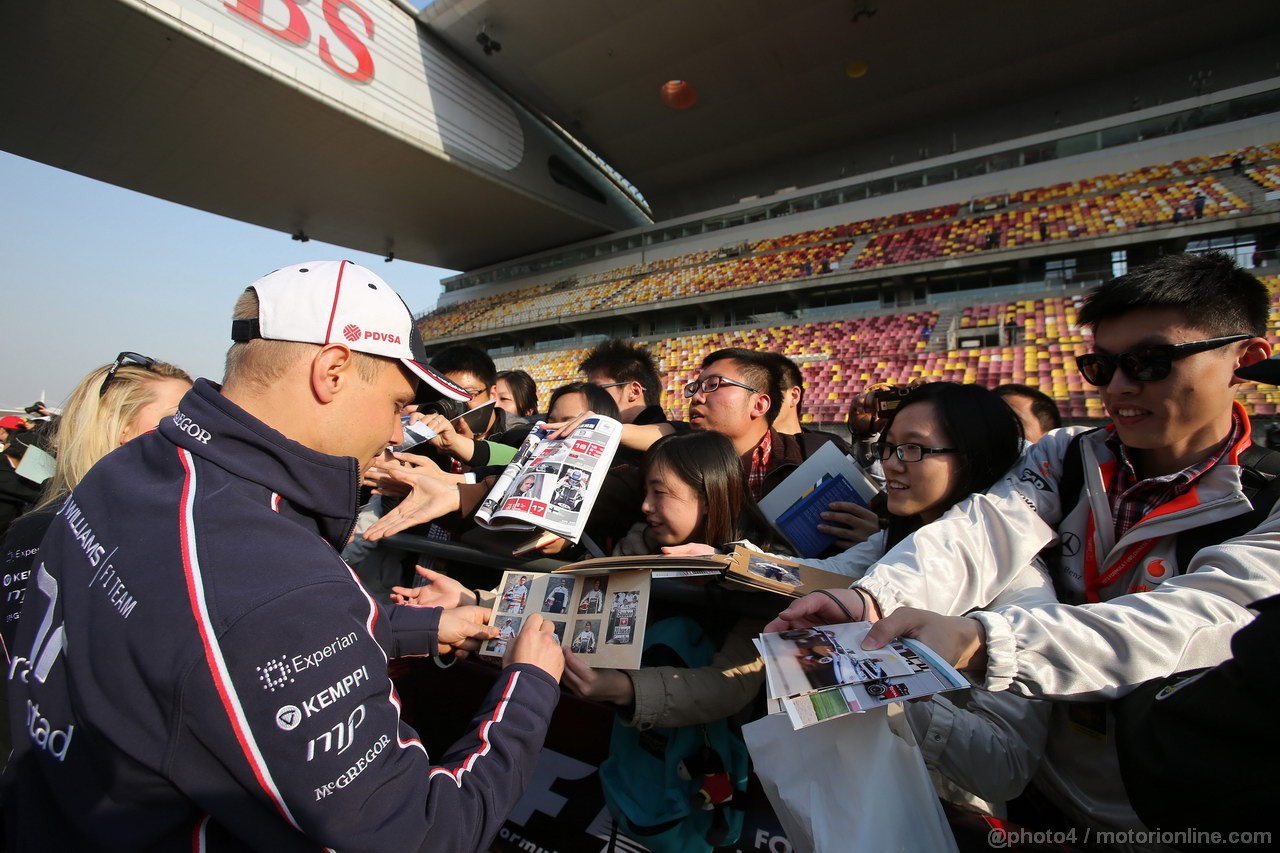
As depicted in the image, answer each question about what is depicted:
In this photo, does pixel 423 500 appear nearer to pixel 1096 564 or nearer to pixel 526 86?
pixel 1096 564

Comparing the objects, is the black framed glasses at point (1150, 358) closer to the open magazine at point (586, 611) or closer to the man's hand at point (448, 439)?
the open magazine at point (586, 611)

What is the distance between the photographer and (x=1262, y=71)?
1670 cm

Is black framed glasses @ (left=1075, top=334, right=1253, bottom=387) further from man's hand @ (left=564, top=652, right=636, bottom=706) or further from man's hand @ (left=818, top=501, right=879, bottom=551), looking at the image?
man's hand @ (left=564, top=652, right=636, bottom=706)

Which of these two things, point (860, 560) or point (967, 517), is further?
point (860, 560)

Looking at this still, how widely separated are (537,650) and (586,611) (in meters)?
0.29

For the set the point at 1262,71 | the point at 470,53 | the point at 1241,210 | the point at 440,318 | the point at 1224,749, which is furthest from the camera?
the point at 440,318

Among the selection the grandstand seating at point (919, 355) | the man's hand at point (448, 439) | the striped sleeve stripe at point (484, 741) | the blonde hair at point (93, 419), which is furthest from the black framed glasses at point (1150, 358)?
the grandstand seating at point (919, 355)

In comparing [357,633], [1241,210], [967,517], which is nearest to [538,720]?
[357,633]

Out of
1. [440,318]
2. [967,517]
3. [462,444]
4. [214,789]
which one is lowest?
[214,789]

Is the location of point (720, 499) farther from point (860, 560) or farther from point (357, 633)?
point (357, 633)

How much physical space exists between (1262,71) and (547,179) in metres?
24.5

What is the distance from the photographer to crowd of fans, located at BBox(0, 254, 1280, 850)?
34.9 inches

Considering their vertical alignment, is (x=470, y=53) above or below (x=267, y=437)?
above

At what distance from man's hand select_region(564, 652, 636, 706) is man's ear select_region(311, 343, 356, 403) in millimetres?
927
